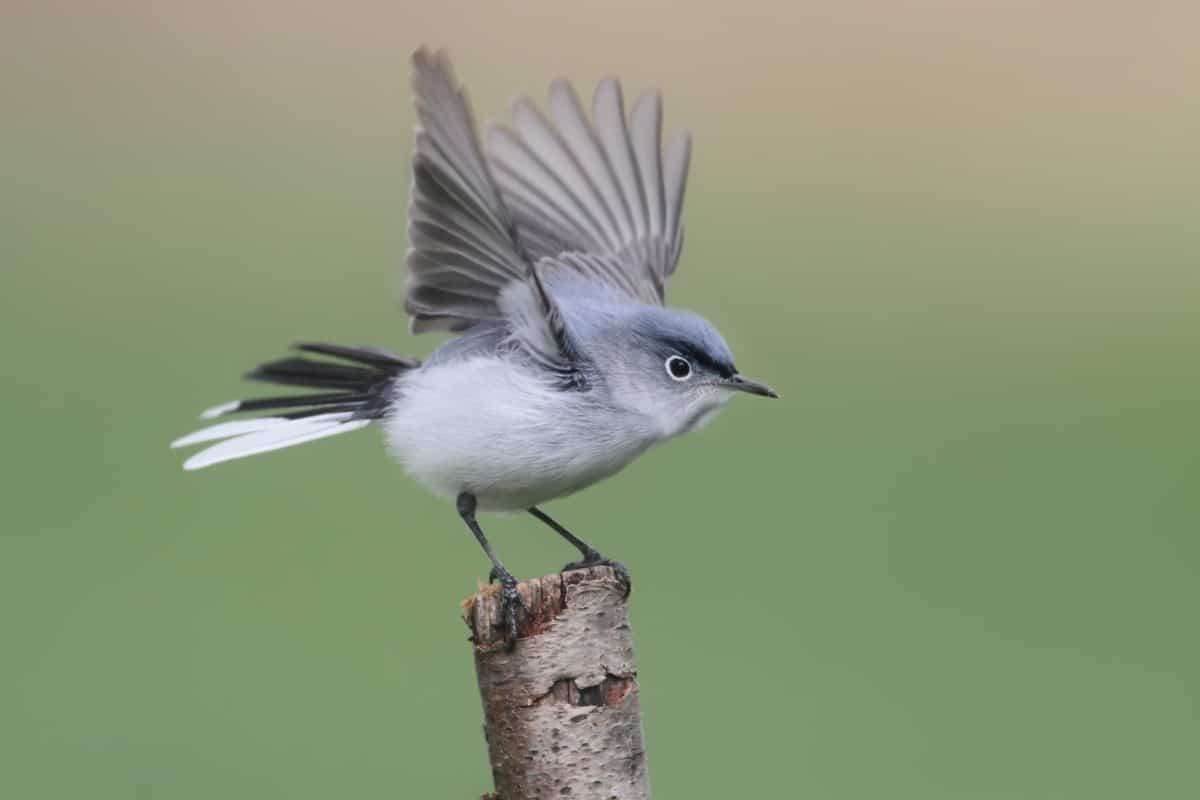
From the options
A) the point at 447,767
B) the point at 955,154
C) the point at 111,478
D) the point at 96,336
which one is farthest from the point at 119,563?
the point at 955,154

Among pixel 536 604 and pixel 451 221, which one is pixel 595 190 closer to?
pixel 451 221

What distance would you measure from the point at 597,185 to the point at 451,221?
1.06m

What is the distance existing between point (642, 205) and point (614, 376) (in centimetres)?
102

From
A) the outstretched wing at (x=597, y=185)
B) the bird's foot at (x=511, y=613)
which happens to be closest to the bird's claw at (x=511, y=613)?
the bird's foot at (x=511, y=613)

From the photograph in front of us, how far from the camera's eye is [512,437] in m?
3.82

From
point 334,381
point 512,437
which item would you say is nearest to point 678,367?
point 512,437

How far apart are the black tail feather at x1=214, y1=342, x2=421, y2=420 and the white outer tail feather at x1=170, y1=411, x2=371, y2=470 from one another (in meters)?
0.04

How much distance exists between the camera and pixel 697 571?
7.23 m

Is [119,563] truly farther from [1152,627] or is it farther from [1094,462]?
[1094,462]

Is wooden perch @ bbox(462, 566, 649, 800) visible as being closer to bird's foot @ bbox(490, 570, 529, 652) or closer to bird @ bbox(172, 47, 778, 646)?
bird's foot @ bbox(490, 570, 529, 652)

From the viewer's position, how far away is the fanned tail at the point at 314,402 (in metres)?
4.18

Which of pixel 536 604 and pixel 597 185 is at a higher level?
pixel 597 185

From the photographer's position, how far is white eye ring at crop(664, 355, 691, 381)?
3959mm

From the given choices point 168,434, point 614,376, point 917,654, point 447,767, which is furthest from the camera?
point 168,434
